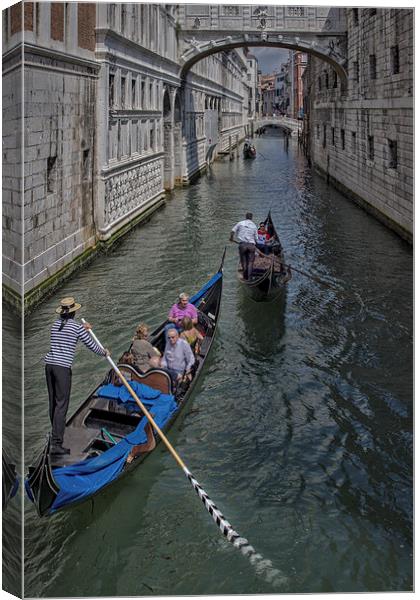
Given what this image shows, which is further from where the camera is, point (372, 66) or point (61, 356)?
point (372, 66)

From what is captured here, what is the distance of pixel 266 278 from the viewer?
23.4ft

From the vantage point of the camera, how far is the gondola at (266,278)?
7.16m

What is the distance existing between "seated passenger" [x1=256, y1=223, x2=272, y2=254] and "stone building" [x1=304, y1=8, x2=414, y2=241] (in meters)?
1.50

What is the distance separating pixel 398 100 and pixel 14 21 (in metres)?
5.17

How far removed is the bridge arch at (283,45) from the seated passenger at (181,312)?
351 inches

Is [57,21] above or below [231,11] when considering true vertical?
below

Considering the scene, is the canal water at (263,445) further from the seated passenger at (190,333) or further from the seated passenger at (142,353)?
the seated passenger at (142,353)

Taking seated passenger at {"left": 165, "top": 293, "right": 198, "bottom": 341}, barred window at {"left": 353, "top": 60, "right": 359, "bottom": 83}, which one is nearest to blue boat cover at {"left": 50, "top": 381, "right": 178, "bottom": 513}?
seated passenger at {"left": 165, "top": 293, "right": 198, "bottom": 341}

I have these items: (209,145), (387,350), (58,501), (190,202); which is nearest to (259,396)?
(387,350)

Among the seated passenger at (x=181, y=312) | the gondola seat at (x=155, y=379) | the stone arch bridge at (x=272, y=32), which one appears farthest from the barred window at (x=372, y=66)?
the gondola seat at (x=155, y=379)

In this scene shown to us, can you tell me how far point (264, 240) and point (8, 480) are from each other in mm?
6046

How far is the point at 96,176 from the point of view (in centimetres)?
800

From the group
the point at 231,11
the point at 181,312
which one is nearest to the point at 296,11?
the point at 231,11

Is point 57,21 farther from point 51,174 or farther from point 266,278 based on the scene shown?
point 266,278
